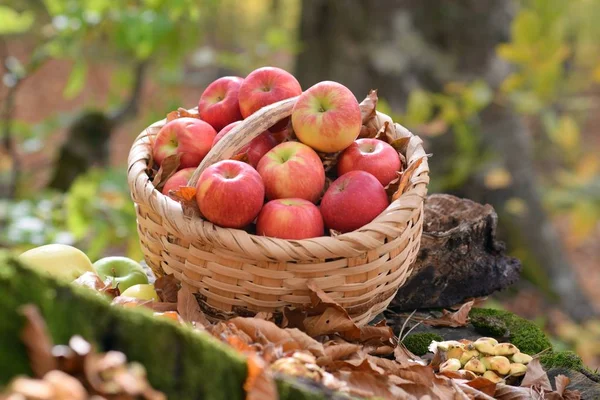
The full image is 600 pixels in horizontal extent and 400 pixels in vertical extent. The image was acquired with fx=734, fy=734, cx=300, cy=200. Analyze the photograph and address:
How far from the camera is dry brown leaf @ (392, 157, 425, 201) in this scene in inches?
67.1

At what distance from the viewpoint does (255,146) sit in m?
1.87

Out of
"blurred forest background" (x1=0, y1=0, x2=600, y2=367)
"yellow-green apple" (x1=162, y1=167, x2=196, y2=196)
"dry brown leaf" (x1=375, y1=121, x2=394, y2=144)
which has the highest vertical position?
"dry brown leaf" (x1=375, y1=121, x2=394, y2=144)

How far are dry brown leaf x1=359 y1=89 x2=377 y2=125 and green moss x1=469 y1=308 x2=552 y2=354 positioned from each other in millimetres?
611

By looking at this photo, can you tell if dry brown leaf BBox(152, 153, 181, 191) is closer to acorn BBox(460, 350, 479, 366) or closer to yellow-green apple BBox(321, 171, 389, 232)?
yellow-green apple BBox(321, 171, 389, 232)

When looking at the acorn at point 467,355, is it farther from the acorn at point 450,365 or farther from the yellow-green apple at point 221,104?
the yellow-green apple at point 221,104

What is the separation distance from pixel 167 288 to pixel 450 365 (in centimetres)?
68

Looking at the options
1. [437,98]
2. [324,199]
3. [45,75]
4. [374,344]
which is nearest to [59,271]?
[324,199]

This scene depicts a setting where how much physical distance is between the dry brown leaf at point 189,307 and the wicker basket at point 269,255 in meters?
0.03

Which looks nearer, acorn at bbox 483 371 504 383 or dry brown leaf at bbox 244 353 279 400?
dry brown leaf at bbox 244 353 279 400

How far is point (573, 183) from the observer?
513 centimetres

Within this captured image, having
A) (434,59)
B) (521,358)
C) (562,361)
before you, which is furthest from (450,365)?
(434,59)

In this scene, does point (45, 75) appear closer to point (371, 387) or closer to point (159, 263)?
point (159, 263)

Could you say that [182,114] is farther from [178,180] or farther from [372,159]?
[372,159]

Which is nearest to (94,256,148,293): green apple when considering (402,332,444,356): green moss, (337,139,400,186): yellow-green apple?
(337,139,400,186): yellow-green apple
